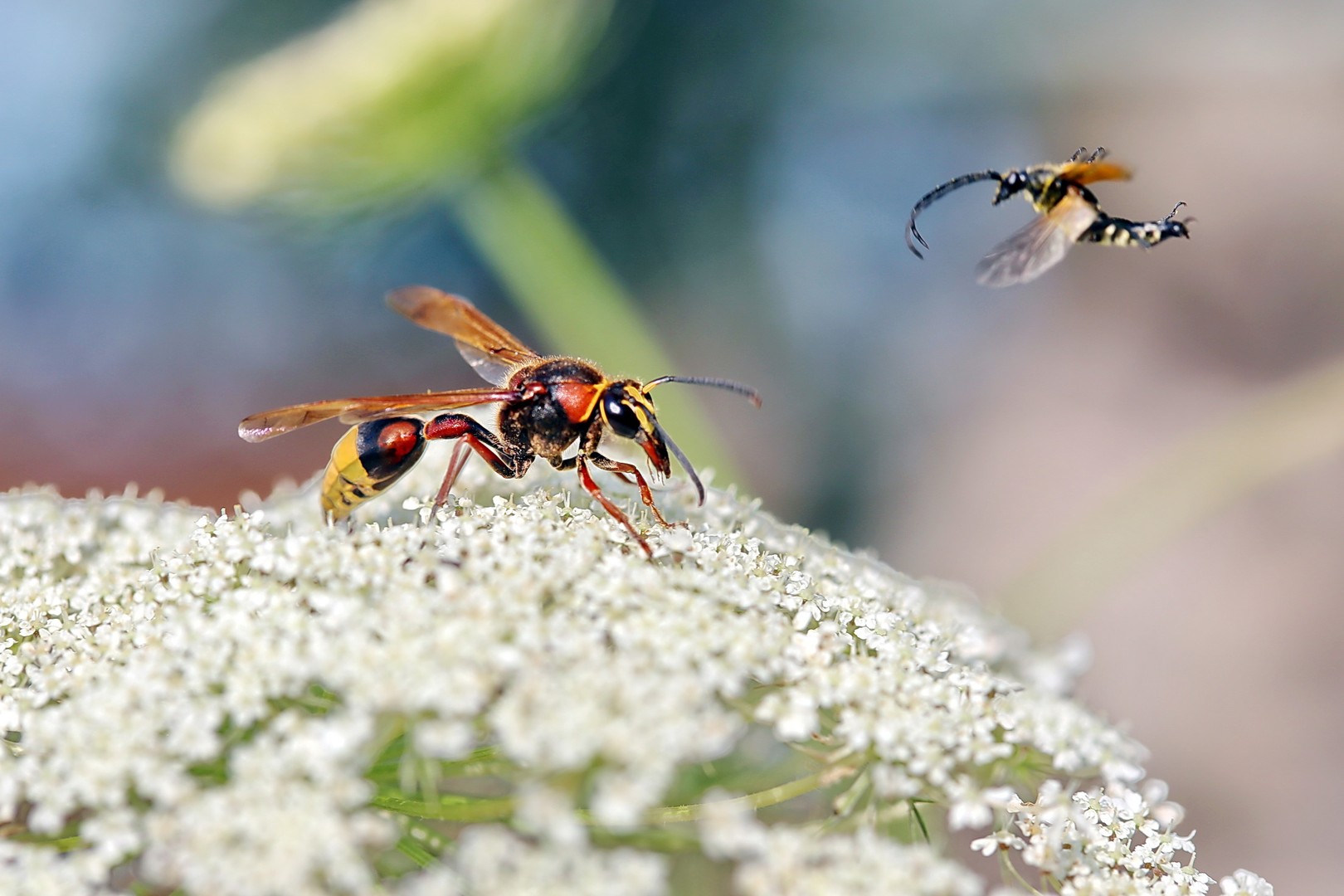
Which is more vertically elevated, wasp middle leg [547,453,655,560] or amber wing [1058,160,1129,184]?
amber wing [1058,160,1129,184]

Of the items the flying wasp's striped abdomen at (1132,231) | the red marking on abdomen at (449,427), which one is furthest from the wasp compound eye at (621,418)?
the flying wasp's striped abdomen at (1132,231)

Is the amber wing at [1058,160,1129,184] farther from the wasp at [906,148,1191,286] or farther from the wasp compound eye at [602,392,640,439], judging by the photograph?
the wasp compound eye at [602,392,640,439]

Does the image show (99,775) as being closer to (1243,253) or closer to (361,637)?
(361,637)

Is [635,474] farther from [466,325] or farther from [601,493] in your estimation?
[466,325]

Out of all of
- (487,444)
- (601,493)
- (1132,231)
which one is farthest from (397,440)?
(1132,231)

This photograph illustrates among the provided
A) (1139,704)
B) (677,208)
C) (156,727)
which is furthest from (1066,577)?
(677,208)

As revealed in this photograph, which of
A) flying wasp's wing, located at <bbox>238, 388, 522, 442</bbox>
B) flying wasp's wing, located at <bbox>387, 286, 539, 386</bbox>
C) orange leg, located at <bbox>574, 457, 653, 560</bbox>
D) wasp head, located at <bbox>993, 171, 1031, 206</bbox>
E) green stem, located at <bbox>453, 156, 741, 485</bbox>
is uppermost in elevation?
green stem, located at <bbox>453, 156, 741, 485</bbox>

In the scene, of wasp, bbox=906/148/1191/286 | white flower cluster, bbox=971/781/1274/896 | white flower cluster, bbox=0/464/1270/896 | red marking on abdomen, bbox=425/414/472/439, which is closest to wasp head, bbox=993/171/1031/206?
wasp, bbox=906/148/1191/286
